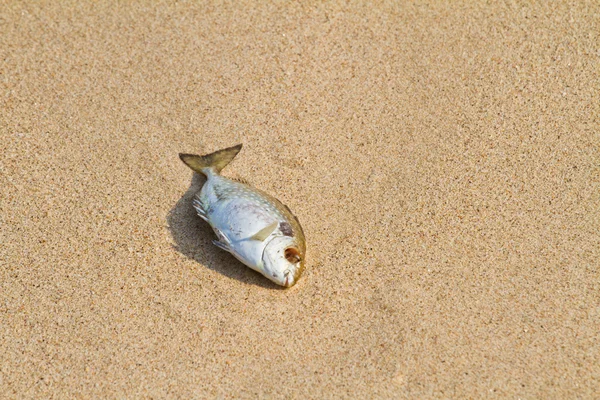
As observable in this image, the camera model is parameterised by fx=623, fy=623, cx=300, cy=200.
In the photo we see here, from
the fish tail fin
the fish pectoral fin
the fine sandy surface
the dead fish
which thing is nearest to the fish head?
the dead fish

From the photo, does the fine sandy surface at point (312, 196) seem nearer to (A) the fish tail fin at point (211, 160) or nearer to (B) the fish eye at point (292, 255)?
(A) the fish tail fin at point (211, 160)

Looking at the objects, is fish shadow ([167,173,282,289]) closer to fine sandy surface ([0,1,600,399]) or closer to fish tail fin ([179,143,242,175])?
fine sandy surface ([0,1,600,399])

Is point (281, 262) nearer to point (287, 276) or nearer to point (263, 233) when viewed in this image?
point (287, 276)

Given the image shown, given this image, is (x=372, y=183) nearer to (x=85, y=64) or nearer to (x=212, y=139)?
(x=212, y=139)

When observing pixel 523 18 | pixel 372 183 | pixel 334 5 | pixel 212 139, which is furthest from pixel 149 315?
pixel 523 18

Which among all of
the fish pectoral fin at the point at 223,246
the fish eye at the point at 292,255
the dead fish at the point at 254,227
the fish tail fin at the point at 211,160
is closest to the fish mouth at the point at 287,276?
the dead fish at the point at 254,227
